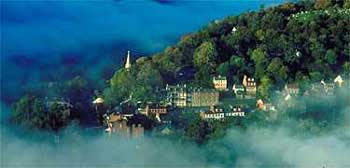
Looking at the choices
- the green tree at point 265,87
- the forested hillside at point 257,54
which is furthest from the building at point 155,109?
the green tree at point 265,87

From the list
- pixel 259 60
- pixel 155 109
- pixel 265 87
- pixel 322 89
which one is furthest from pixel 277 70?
pixel 155 109

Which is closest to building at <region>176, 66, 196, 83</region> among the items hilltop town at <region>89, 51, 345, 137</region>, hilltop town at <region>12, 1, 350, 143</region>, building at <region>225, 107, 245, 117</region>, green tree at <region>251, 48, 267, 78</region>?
hilltop town at <region>12, 1, 350, 143</region>

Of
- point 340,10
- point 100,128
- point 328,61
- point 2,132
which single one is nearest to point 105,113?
point 100,128

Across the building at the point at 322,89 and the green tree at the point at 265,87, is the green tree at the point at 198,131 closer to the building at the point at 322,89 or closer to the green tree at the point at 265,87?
the green tree at the point at 265,87

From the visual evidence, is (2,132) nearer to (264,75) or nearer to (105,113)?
(105,113)

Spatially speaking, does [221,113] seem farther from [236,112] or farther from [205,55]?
[205,55]
